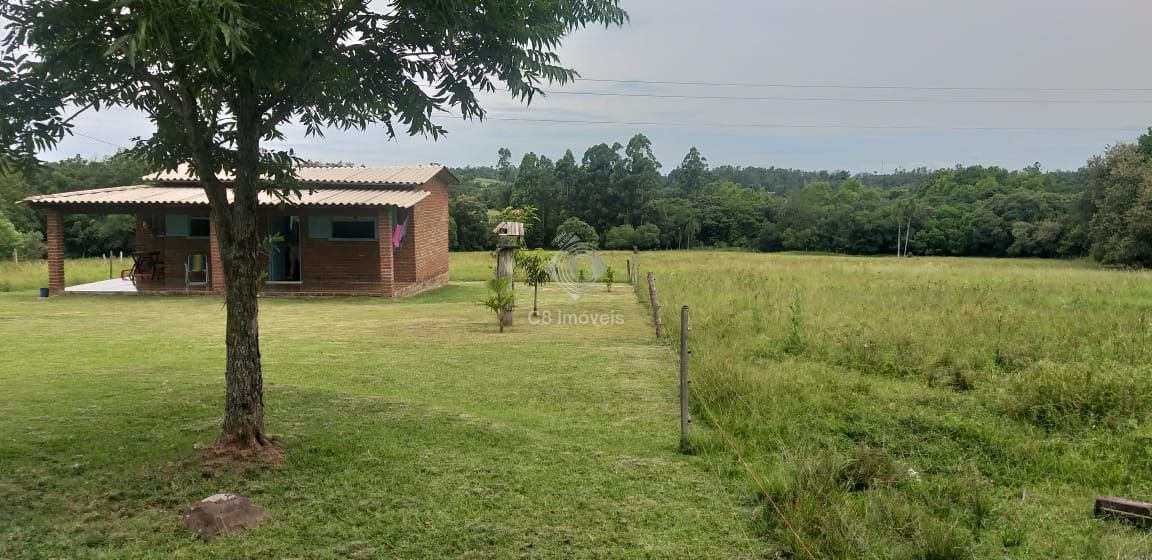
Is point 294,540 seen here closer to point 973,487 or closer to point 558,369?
point 973,487

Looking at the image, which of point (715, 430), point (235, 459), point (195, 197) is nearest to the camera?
point (235, 459)

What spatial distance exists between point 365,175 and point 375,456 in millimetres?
18290

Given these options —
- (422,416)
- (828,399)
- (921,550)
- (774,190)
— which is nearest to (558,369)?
(422,416)

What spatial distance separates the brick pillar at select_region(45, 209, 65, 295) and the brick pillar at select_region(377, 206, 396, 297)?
8403mm

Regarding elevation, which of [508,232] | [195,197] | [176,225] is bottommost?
[508,232]

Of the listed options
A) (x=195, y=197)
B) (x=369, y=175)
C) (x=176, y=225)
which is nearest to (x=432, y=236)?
(x=369, y=175)

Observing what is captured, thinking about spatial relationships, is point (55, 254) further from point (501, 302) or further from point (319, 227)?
point (501, 302)

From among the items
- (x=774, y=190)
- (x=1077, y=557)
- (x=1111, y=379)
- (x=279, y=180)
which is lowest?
(x=1077, y=557)

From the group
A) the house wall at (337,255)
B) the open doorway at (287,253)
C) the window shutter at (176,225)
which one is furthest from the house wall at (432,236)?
the window shutter at (176,225)

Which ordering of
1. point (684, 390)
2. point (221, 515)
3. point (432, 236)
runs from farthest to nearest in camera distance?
point (432, 236), point (684, 390), point (221, 515)

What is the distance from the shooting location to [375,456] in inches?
208

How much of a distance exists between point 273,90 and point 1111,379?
7818 mm

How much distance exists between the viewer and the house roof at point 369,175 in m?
21.0

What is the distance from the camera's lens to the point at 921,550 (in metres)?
3.56
